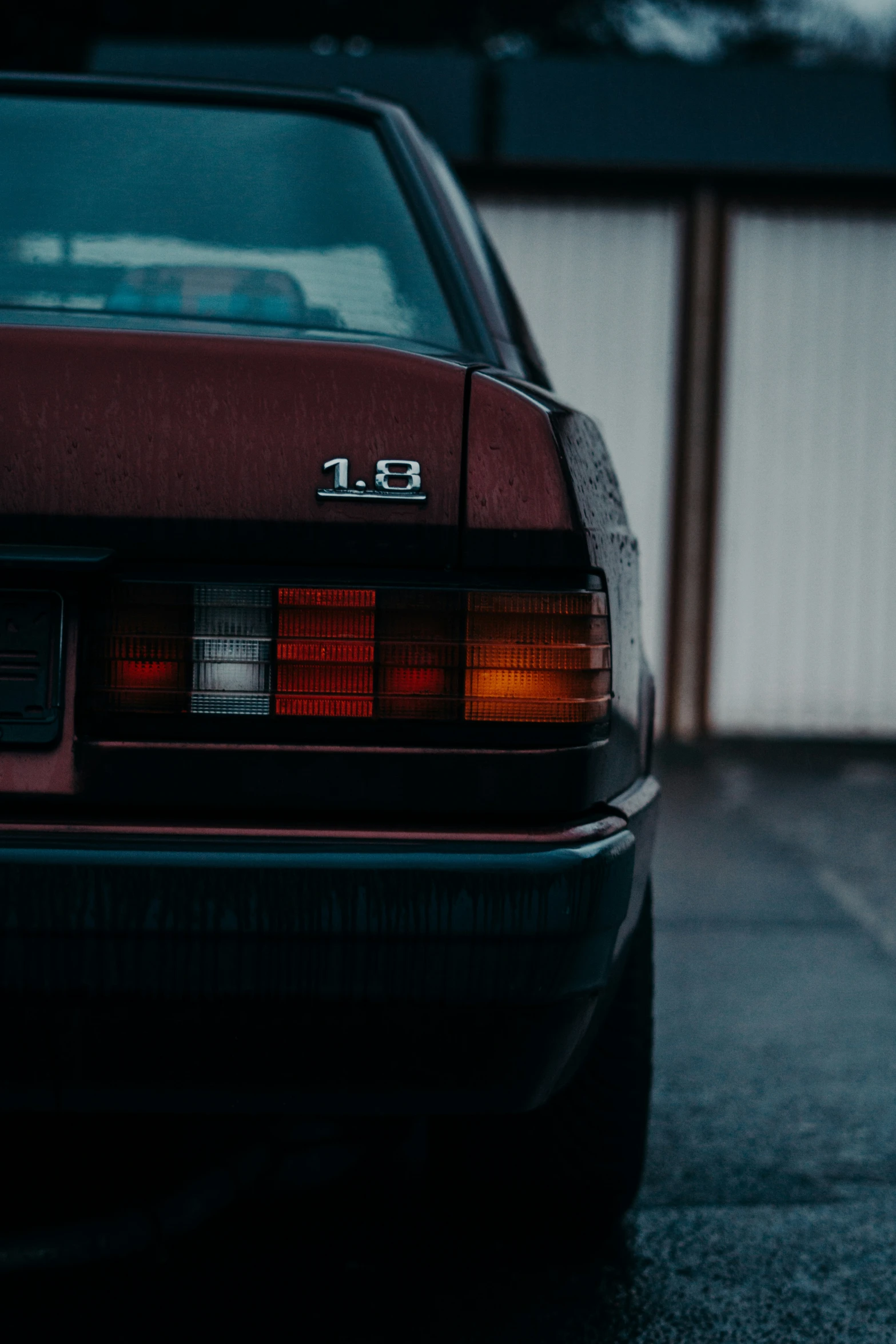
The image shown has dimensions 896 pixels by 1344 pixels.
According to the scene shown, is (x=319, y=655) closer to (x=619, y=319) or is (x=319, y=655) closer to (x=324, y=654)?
(x=324, y=654)

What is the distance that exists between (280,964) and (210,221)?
1.22 meters

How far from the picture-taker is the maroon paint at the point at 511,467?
145 centimetres

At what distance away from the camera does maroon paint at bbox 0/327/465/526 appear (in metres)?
1.42

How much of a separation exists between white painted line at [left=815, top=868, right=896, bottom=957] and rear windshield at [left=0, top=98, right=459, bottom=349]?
2705 millimetres

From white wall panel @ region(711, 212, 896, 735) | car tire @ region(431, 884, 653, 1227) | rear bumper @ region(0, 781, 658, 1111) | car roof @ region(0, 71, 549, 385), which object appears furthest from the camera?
white wall panel @ region(711, 212, 896, 735)

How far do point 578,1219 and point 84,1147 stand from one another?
0.79m

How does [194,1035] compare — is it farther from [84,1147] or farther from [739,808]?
[739,808]

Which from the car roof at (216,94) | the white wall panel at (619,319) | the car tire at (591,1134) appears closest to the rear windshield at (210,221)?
the car roof at (216,94)

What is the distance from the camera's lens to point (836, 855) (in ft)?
17.0

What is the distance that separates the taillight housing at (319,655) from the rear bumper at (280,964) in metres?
0.14

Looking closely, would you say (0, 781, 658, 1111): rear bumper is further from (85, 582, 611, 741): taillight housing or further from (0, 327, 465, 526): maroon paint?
(0, 327, 465, 526): maroon paint

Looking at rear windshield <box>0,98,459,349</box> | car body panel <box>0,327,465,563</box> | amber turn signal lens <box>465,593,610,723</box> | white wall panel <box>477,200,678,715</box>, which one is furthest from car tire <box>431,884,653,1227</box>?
white wall panel <box>477,200,678,715</box>

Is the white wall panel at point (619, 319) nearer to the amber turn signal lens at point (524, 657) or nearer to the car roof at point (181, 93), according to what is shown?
the car roof at point (181, 93)

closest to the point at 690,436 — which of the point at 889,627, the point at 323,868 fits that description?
the point at 889,627
